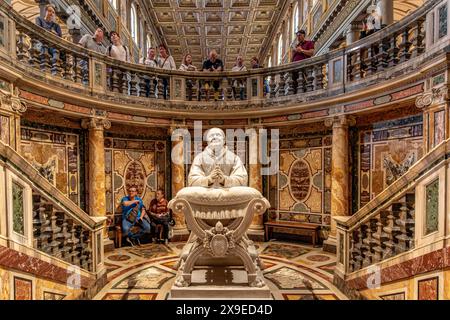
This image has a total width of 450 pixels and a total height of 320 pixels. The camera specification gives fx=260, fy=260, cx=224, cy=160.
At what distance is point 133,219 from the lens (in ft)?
22.4

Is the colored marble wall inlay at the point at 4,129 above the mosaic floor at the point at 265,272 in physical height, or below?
above

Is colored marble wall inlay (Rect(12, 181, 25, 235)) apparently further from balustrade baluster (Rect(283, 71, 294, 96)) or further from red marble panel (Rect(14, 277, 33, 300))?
balustrade baluster (Rect(283, 71, 294, 96))

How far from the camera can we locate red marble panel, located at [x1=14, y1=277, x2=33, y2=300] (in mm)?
2789

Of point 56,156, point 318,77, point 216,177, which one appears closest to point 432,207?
point 216,177

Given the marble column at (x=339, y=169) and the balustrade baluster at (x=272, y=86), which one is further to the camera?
the balustrade baluster at (x=272, y=86)

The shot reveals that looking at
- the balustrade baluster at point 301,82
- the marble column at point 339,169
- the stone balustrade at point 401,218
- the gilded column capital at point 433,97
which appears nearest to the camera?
the stone balustrade at point 401,218

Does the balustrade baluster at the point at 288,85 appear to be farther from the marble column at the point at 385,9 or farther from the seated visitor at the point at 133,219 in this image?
the seated visitor at the point at 133,219

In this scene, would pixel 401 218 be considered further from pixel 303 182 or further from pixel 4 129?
pixel 4 129

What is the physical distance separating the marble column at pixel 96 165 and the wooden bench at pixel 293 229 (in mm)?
4197

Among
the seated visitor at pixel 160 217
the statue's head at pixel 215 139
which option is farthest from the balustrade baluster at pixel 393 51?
the seated visitor at pixel 160 217

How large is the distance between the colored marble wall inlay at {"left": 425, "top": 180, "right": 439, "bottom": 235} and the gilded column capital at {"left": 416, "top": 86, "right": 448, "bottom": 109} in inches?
80.6

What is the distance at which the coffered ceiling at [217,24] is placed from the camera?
1109cm

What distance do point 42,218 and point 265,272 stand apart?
3930 millimetres

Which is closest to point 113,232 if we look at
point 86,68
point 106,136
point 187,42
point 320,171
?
point 106,136
